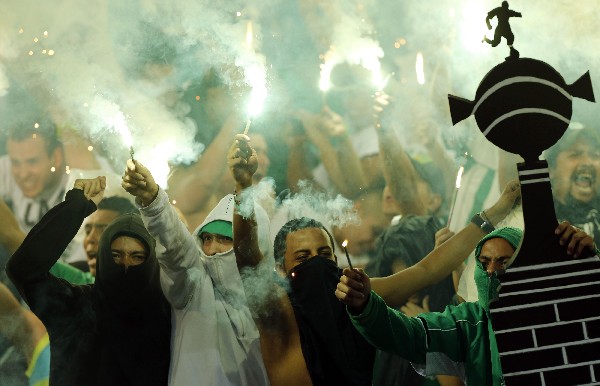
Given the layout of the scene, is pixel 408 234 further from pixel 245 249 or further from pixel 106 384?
pixel 106 384

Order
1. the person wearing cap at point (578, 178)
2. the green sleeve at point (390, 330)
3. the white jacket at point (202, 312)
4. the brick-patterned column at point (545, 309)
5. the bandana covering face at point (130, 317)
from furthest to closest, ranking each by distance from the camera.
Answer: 1. the person wearing cap at point (578, 178)
2. the bandana covering face at point (130, 317)
3. the white jacket at point (202, 312)
4. the green sleeve at point (390, 330)
5. the brick-patterned column at point (545, 309)

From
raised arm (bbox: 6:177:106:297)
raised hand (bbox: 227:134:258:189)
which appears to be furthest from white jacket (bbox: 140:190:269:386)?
raised arm (bbox: 6:177:106:297)

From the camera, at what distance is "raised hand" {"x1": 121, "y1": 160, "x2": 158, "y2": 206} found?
3.38 metres

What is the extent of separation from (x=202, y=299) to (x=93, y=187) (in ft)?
3.00

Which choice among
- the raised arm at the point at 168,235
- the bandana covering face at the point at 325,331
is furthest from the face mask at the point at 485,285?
the raised arm at the point at 168,235

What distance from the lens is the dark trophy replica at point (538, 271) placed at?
264cm

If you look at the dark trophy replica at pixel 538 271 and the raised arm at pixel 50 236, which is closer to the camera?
the dark trophy replica at pixel 538 271

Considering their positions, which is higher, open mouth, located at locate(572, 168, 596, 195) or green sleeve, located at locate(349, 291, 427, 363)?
open mouth, located at locate(572, 168, 596, 195)

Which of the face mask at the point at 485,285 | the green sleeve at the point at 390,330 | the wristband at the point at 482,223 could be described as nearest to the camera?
the green sleeve at the point at 390,330

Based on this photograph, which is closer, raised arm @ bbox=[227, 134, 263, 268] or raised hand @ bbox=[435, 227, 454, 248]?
raised arm @ bbox=[227, 134, 263, 268]

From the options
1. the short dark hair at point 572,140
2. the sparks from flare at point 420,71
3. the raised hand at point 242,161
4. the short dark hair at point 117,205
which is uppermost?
the sparks from flare at point 420,71

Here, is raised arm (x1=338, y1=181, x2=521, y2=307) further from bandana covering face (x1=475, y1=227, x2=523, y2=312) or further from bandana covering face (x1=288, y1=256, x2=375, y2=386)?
bandana covering face (x1=475, y1=227, x2=523, y2=312)

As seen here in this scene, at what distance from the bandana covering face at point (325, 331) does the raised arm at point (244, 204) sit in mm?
267

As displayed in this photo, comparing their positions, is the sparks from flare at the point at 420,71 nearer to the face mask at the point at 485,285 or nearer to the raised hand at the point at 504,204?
the raised hand at the point at 504,204
